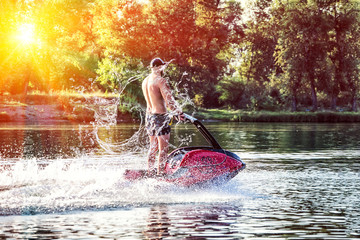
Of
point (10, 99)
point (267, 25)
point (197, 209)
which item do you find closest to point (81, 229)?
point (197, 209)

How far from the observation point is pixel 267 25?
7612cm

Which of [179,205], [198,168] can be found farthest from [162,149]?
[179,205]

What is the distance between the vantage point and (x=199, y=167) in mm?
12031

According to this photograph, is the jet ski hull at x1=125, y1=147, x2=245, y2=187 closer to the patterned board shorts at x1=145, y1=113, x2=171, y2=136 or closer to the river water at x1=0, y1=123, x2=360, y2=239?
the river water at x1=0, y1=123, x2=360, y2=239

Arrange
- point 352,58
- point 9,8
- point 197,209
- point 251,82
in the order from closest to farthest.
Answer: point 197,209 → point 9,8 → point 352,58 → point 251,82

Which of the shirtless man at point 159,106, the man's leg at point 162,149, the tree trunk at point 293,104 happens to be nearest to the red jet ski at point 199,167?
the man's leg at point 162,149

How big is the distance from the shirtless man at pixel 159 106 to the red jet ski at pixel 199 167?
0.27 meters

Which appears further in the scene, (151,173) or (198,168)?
(151,173)

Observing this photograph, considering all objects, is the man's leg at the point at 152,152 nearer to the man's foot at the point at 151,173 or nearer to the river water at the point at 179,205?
the man's foot at the point at 151,173

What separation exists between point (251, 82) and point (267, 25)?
7267 millimetres

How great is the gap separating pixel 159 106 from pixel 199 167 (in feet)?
4.62

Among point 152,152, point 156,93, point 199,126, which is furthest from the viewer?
point 152,152

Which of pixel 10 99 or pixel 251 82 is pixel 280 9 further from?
pixel 10 99

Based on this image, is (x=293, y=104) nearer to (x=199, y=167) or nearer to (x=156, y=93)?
(x=199, y=167)
